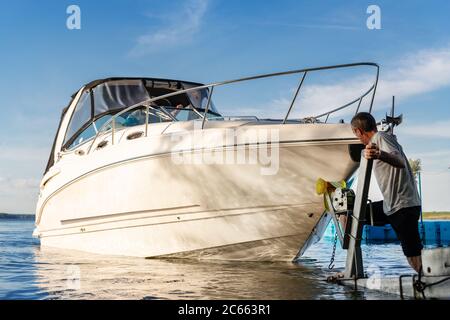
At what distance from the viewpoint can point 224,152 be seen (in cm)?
692

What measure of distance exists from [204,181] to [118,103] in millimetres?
3221

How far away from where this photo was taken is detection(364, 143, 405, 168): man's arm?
4379mm

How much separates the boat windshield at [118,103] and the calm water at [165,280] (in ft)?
8.45

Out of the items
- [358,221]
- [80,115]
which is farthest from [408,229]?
[80,115]

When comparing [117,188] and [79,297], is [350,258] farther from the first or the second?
[117,188]

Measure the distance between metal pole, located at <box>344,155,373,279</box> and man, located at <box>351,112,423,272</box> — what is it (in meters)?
0.21

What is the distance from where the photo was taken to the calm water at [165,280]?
191 inches

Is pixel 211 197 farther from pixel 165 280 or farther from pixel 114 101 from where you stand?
pixel 114 101

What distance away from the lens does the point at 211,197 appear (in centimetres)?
→ 728

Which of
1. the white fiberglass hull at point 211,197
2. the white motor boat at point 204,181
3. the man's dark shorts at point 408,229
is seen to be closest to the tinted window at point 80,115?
the white motor boat at point 204,181

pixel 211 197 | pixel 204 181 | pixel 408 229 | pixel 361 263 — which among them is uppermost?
pixel 204 181

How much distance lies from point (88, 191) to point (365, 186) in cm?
515

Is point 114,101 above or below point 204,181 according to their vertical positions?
above

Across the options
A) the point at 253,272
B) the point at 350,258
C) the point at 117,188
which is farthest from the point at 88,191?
the point at 350,258
